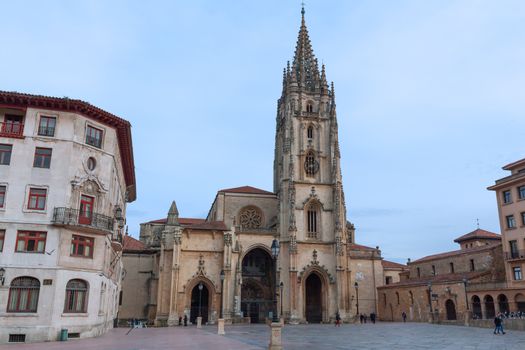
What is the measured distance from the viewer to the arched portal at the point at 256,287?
49787 mm

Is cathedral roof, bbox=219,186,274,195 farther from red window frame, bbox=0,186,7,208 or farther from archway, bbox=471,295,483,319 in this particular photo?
red window frame, bbox=0,186,7,208

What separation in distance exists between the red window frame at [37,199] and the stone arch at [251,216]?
32.5m

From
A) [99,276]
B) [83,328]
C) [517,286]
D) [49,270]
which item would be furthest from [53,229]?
[517,286]

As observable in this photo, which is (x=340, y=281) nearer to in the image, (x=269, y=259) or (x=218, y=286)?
(x=269, y=259)

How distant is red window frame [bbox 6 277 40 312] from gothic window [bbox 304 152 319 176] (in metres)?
35.7

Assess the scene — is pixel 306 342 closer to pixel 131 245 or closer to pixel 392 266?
pixel 131 245

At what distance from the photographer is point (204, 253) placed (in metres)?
46.9

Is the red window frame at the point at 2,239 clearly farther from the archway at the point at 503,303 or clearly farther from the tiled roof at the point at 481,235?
the tiled roof at the point at 481,235

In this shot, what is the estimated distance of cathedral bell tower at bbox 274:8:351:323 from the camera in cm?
4838

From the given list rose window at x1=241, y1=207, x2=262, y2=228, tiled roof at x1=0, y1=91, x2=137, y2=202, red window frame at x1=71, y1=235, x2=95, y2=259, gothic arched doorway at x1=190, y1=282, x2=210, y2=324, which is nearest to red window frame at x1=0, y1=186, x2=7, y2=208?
red window frame at x1=71, y1=235, x2=95, y2=259

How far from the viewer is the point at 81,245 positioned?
954 inches

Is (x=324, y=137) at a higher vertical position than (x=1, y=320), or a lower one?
higher

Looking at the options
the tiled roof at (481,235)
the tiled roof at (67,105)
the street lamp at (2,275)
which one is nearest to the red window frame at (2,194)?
the street lamp at (2,275)

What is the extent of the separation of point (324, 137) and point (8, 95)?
37738mm
